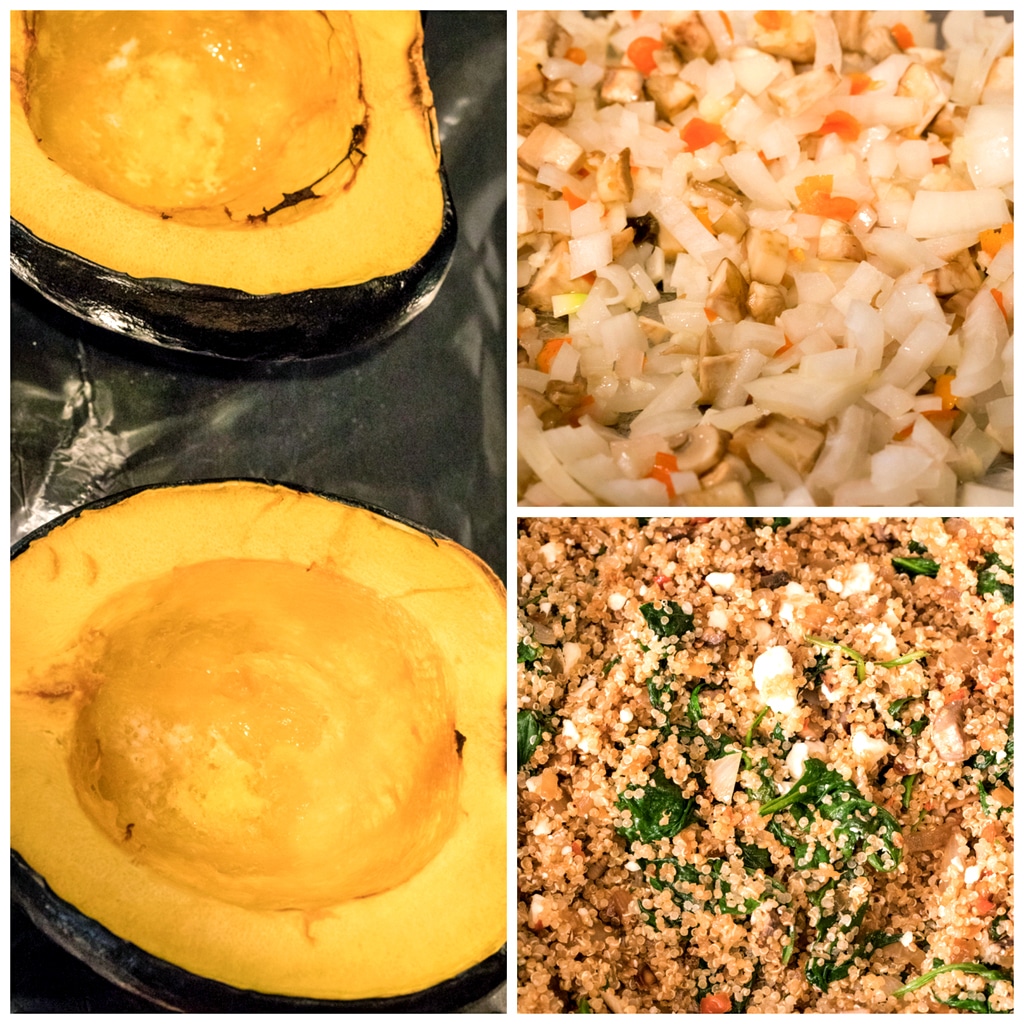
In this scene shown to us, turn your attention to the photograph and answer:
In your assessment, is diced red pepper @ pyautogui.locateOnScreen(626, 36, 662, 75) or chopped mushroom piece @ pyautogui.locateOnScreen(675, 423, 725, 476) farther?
diced red pepper @ pyautogui.locateOnScreen(626, 36, 662, 75)

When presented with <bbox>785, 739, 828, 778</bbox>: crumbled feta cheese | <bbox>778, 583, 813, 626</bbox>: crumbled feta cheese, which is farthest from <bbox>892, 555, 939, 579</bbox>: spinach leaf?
<bbox>785, 739, 828, 778</bbox>: crumbled feta cheese

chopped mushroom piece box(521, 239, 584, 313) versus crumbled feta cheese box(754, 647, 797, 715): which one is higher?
chopped mushroom piece box(521, 239, 584, 313)

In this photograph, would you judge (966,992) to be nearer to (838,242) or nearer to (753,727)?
(753,727)

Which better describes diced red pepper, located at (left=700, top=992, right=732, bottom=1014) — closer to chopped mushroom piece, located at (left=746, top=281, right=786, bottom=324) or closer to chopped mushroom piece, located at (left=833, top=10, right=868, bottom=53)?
chopped mushroom piece, located at (left=746, top=281, right=786, bottom=324)

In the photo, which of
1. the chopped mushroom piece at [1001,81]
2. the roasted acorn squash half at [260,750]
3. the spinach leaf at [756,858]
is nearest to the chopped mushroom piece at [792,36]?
the chopped mushroom piece at [1001,81]

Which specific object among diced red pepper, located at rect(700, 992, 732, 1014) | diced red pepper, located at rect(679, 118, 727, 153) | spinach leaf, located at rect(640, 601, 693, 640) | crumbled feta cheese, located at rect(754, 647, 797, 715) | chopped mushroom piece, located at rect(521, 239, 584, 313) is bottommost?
diced red pepper, located at rect(700, 992, 732, 1014)

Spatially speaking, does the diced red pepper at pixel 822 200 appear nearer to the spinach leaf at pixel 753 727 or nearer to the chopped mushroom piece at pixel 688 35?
the chopped mushroom piece at pixel 688 35

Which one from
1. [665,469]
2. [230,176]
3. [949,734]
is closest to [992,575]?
[949,734]
